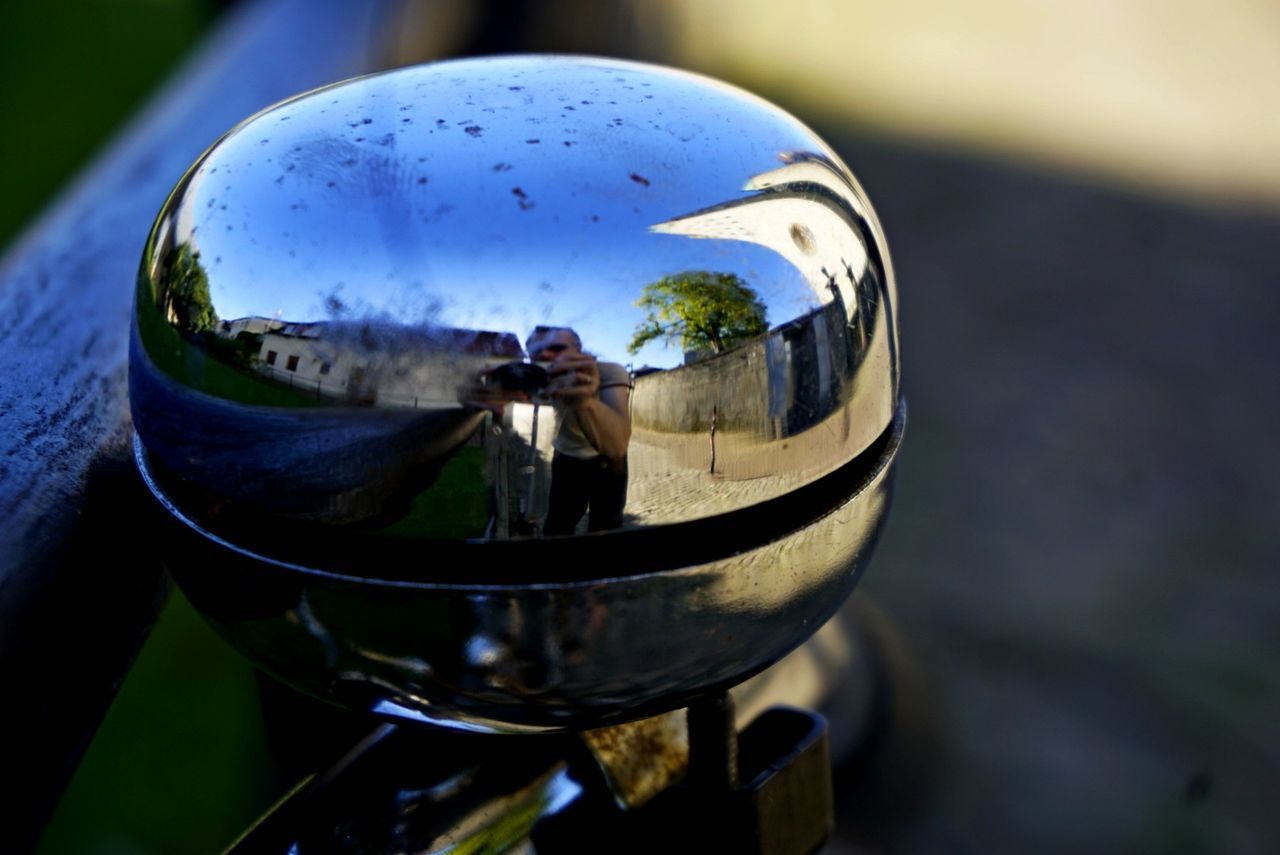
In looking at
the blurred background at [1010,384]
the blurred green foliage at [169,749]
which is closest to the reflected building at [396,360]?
the blurred background at [1010,384]

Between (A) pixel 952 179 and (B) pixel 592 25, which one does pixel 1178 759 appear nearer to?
(B) pixel 592 25

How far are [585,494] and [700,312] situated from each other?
0.09m

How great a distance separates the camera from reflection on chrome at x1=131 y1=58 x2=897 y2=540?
55cm

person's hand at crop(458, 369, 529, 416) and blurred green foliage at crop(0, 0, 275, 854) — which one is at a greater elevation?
person's hand at crop(458, 369, 529, 416)

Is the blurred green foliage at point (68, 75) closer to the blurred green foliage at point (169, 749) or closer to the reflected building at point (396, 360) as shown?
the blurred green foliage at point (169, 749)

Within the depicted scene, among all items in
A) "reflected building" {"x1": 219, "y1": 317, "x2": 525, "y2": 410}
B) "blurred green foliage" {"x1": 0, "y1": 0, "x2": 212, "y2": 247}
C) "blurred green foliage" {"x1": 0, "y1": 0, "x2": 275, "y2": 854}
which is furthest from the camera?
"blurred green foliage" {"x1": 0, "y1": 0, "x2": 212, "y2": 247}

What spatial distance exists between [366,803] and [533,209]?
1.05 feet

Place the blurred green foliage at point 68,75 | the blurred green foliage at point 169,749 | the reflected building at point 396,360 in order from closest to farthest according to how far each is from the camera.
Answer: the reflected building at point 396,360, the blurred green foliage at point 169,749, the blurred green foliage at point 68,75

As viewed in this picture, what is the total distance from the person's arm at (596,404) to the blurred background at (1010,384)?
0.64m

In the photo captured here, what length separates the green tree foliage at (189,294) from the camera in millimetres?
603

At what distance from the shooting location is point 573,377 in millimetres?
555

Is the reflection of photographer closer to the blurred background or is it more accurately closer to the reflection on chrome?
the reflection on chrome

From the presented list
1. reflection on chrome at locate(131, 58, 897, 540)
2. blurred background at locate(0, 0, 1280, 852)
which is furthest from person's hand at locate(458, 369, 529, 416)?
blurred background at locate(0, 0, 1280, 852)

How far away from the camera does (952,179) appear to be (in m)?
4.73
